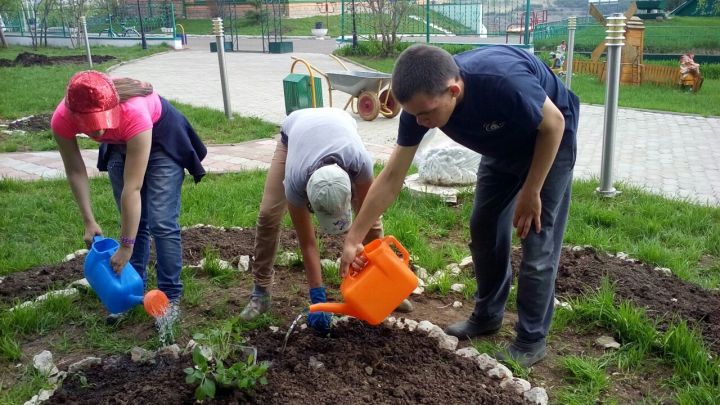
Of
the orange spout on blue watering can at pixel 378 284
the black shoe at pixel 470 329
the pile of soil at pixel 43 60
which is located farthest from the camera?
the pile of soil at pixel 43 60

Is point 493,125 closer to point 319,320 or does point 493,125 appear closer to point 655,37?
point 319,320

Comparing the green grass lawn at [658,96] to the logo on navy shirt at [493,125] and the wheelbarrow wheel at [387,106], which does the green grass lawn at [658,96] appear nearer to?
the wheelbarrow wheel at [387,106]

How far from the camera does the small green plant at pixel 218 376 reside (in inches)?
88.7

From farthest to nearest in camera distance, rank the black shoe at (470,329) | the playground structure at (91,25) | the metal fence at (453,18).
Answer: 1. the playground structure at (91,25)
2. the metal fence at (453,18)
3. the black shoe at (470,329)

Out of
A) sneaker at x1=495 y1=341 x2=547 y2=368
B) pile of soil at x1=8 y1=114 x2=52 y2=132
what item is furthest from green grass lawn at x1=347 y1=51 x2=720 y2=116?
sneaker at x1=495 y1=341 x2=547 y2=368

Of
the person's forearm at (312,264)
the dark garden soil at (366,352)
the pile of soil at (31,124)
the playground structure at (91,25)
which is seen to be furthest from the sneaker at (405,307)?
the playground structure at (91,25)

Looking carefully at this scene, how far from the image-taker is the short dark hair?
2.11 m

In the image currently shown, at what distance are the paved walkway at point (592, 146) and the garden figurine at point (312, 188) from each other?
3.14 metres

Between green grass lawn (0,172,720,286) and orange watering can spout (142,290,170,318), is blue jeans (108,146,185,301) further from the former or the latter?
green grass lawn (0,172,720,286)

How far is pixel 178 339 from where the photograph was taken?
304cm

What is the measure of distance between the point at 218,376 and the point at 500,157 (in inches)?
54.7

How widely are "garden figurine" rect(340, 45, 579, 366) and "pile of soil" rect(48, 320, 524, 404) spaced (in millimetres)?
326

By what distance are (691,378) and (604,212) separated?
2139mm

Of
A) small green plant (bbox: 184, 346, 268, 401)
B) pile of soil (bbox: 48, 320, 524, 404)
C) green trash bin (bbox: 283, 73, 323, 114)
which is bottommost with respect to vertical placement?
pile of soil (bbox: 48, 320, 524, 404)
